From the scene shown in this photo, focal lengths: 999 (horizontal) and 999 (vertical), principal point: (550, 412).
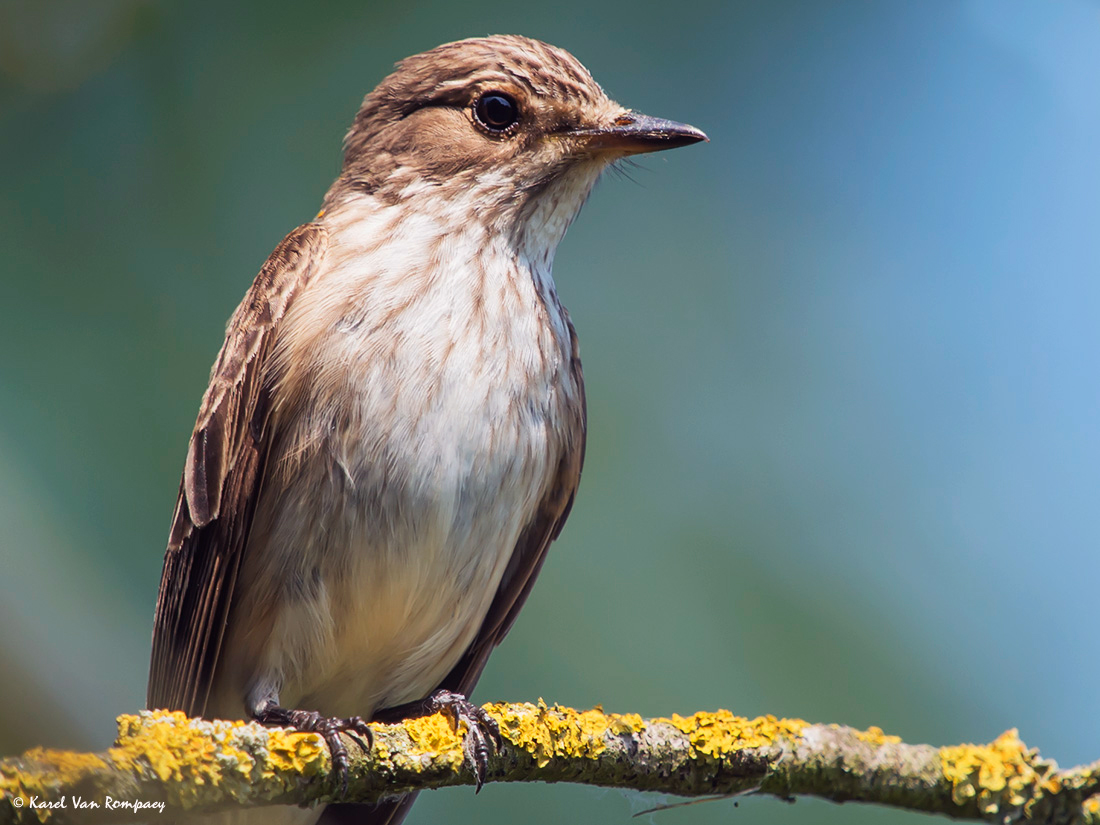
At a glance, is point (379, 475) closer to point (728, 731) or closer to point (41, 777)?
point (728, 731)

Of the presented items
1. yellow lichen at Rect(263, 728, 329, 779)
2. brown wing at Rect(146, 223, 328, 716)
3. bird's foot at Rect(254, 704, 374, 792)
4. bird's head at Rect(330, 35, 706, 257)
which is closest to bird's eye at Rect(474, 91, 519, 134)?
bird's head at Rect(330, 35, 706, 257)

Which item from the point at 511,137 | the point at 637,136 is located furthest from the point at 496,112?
the point at 637,136

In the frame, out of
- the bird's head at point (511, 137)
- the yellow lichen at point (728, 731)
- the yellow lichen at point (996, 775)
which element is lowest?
the yellow lichen at point (728, 731)

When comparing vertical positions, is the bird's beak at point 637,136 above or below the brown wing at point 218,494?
above

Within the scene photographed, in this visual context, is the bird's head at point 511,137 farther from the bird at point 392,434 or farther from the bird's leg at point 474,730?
the bird's leg at point 474,730

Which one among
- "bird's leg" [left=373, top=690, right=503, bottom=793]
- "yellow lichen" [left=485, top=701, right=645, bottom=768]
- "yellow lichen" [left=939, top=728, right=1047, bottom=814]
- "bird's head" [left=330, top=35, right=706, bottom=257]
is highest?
"bird's head" [left=330, top=35, right=706, bottom=257]

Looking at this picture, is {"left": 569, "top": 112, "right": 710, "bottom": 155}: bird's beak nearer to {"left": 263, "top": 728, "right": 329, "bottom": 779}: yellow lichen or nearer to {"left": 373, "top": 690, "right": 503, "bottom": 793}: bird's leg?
{"left": 373, "top": 690, "right": 503, "bottom": 793}: bird's leg

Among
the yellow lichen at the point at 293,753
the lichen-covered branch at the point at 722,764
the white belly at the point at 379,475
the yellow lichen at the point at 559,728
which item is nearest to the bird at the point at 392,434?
→ the white belly at the point at 379,475
